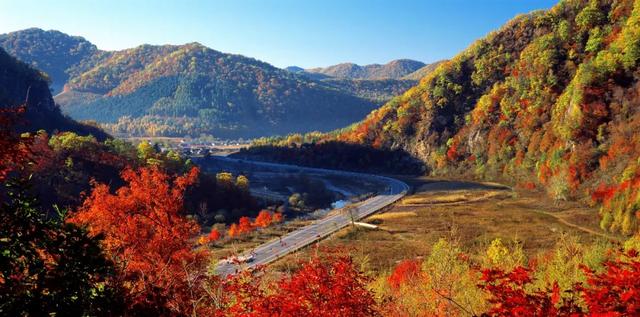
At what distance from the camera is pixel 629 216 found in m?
71.7

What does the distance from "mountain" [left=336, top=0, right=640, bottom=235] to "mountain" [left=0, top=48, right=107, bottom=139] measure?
10676 centimetres

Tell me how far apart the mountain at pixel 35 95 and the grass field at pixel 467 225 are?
113 meters

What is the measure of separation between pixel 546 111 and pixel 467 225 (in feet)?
213

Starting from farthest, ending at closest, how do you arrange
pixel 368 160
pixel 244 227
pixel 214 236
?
pixel 368 160 < pixel 244 227 < pixel 214 236

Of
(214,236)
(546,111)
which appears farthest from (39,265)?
(546,111)

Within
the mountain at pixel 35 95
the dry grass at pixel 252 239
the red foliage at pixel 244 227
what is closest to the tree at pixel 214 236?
the dry grass at pixel 252 239

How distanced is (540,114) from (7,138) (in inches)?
5578

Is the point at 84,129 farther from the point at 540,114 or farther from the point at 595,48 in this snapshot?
the point at 595,48

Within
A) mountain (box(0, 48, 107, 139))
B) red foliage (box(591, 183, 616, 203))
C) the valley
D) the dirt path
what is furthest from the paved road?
mountain (box(0, 48, 107, 139))

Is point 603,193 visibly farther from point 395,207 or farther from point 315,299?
point 315,299

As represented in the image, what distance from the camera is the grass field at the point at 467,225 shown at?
229ft

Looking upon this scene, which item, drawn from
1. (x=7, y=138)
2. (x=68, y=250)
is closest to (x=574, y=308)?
(x=68, y=250)

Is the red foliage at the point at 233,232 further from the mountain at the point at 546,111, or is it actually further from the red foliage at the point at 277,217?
the mountain at the point at 546,111

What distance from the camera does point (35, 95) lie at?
6580 inches
